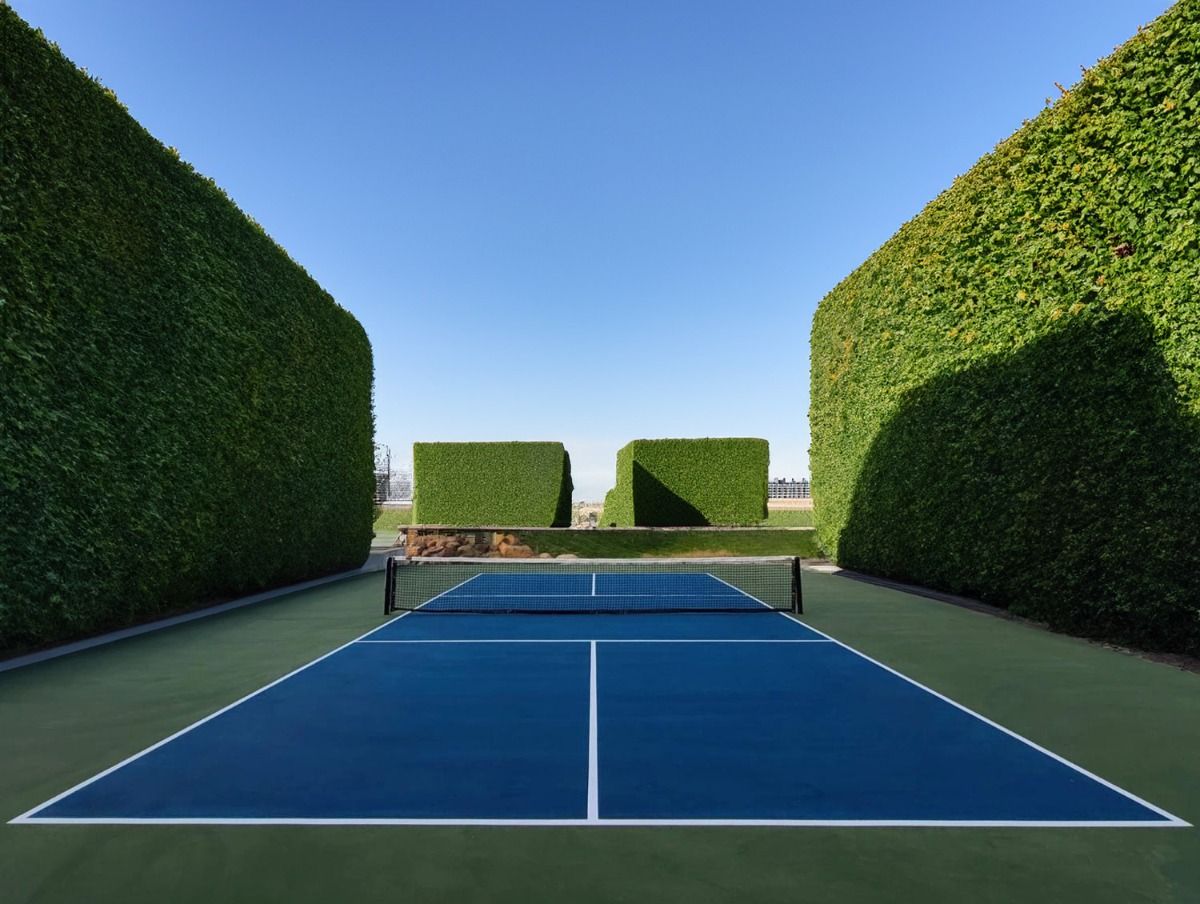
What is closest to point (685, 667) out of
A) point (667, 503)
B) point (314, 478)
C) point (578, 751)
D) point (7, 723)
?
point (578, 751)

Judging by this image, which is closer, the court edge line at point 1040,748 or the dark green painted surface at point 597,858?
the dark green painted surface at point 597,858

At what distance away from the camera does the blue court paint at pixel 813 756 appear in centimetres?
329

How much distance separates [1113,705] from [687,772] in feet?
11.8

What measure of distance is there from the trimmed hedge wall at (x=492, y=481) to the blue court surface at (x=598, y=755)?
19312 mm

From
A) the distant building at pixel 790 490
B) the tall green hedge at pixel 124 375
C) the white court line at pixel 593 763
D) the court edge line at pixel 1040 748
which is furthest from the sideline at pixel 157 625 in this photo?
the distant building at pixel 790 490

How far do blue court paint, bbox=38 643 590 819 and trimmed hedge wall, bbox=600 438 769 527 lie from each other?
65.0 feet

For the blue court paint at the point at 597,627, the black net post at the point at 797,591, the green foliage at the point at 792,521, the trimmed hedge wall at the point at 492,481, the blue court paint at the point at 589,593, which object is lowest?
the blue court paint at the point at 589,593

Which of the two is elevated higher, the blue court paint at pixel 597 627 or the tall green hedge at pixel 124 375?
the tall green hedge at pixel 124 375

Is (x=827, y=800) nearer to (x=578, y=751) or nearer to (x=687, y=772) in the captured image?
(x=687, y=772)

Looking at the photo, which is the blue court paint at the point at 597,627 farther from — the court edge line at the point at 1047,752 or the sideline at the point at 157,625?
the sideline at the point at 157,625

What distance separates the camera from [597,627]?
826 centimetres

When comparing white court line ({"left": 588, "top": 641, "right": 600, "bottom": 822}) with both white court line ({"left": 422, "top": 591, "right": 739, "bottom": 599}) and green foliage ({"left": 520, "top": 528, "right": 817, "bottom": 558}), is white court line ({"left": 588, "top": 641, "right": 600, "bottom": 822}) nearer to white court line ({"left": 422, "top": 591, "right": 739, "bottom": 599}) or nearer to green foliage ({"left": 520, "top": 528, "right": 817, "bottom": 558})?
white court line ({"left": 422, "top": 591, "right": 739, "bottom": 599})

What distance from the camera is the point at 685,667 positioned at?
242 inches

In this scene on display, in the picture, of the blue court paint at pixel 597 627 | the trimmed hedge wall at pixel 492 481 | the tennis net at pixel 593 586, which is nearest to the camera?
the blue court paint at pixel 597 627
